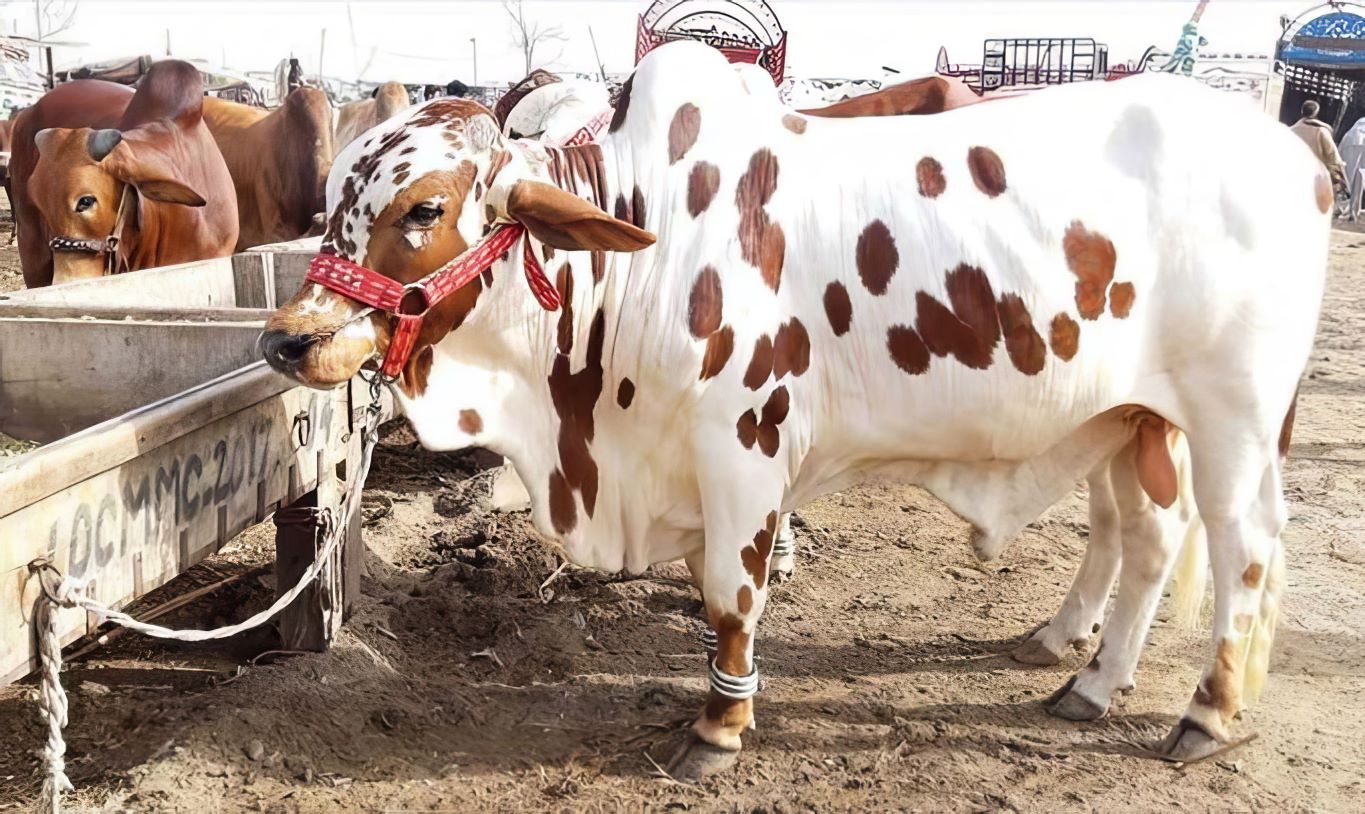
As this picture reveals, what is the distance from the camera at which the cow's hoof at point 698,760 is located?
10.4ft

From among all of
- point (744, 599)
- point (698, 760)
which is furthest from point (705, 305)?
point (698, 760)

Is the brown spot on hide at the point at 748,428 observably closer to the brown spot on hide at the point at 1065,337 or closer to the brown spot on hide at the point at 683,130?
the brown spot on hide at the point at 683,130

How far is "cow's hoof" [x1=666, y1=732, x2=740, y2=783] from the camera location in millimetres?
3170

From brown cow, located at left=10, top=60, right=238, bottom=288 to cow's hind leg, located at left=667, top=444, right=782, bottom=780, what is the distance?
336 cm

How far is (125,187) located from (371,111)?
14.8 ft

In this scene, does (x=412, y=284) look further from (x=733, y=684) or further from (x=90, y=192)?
(x=90, y=192)

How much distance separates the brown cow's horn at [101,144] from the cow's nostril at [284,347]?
3.38 m

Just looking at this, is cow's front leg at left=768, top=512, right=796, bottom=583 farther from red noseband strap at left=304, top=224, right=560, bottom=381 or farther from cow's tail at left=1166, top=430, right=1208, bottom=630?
red noseband strap at left=304, top=224, right=560, bottom=381

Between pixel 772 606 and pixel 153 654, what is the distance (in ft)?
6.49

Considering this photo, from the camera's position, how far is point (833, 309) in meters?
3.05

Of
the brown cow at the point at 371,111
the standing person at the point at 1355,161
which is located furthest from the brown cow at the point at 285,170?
the standing person at the point at 1355,161

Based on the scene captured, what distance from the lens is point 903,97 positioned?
18.4 ft

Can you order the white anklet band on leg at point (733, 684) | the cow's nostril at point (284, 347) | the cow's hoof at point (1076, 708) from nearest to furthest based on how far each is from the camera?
1. the cow's nostril at point (284, 347)
2. the white anklet band on leg at point (733, 684)
3. the cow's hoof at point (1076, 708)

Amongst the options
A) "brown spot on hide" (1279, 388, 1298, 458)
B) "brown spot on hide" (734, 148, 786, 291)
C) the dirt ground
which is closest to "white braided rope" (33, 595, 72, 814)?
the dirt ground
